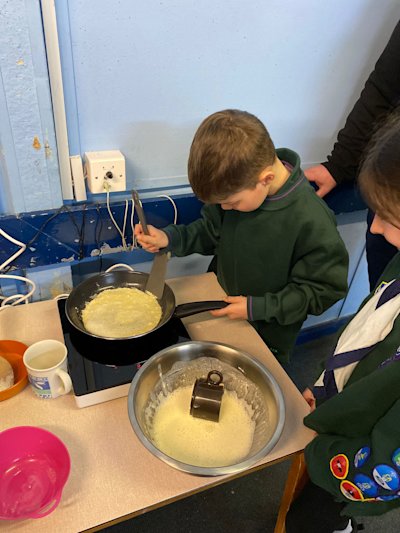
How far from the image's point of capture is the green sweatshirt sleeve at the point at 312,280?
106cm

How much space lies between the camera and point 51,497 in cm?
71

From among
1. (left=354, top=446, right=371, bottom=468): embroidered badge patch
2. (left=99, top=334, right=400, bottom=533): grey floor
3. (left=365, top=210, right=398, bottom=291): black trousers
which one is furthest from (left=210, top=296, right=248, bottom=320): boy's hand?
(left=99, top=334, right=400, bottom=533): grey floor

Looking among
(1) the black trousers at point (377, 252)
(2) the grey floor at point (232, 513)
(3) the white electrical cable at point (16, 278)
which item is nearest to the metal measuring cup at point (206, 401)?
(3) the white electrical cable at point (16, 278)

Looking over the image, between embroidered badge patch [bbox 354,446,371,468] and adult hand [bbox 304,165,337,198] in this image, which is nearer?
embroidered badge patch [bbox 354,446,371,468]

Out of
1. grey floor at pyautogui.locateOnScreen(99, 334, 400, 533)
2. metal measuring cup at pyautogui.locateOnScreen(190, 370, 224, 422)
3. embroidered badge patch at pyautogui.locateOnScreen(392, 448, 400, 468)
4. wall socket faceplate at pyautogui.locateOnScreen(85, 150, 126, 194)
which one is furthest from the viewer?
grey floor at pyautogui.locateOnScreen(99, 334, 400, 533)

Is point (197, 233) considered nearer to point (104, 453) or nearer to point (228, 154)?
point (228, 154)

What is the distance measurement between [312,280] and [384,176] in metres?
0.46

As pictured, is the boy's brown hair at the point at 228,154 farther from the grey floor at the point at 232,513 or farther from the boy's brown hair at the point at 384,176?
the grey floor at the point at 232,513

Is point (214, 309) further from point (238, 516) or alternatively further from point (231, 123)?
point (238, 516)

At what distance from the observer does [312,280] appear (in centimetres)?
110

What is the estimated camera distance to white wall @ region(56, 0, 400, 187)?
1001 mm

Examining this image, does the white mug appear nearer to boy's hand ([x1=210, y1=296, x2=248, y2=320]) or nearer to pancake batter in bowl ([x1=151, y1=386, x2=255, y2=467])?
pancake batter in bowl ([x1=151, y1=386, x2=255, y2=467])

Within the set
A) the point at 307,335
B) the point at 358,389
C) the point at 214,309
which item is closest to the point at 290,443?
the point at 358,389

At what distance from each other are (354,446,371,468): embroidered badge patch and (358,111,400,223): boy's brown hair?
0.40m
